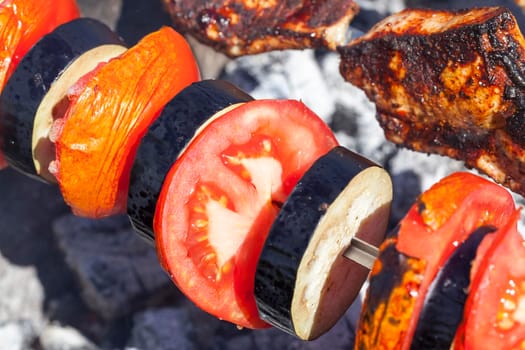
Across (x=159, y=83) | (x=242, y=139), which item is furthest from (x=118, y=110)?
(x=242, y=139)

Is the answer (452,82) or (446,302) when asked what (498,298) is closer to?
(446,302)

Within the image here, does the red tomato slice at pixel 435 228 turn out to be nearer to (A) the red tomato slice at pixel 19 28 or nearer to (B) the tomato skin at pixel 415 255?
(B) the tomato skin at pixel 415 255

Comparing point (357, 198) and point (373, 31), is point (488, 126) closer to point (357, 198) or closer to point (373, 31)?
point (373, 31)

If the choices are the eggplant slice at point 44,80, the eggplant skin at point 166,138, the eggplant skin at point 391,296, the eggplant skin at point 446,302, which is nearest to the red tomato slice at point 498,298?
the eggplant skin at point 446,302

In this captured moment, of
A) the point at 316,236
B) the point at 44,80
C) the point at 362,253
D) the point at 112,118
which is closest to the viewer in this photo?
the point at 316,236

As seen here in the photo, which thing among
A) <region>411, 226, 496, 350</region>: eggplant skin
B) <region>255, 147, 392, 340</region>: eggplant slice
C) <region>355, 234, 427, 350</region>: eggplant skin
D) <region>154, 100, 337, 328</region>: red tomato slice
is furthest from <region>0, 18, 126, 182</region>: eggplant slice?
<region>411, 226, 496, 350</region>: eggplant skin

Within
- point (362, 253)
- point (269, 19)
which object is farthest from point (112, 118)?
point (269, 19)

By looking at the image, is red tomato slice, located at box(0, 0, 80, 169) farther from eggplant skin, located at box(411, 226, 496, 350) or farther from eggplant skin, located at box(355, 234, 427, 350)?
eggplant skin, located at box(411, 226, 496, 350)
